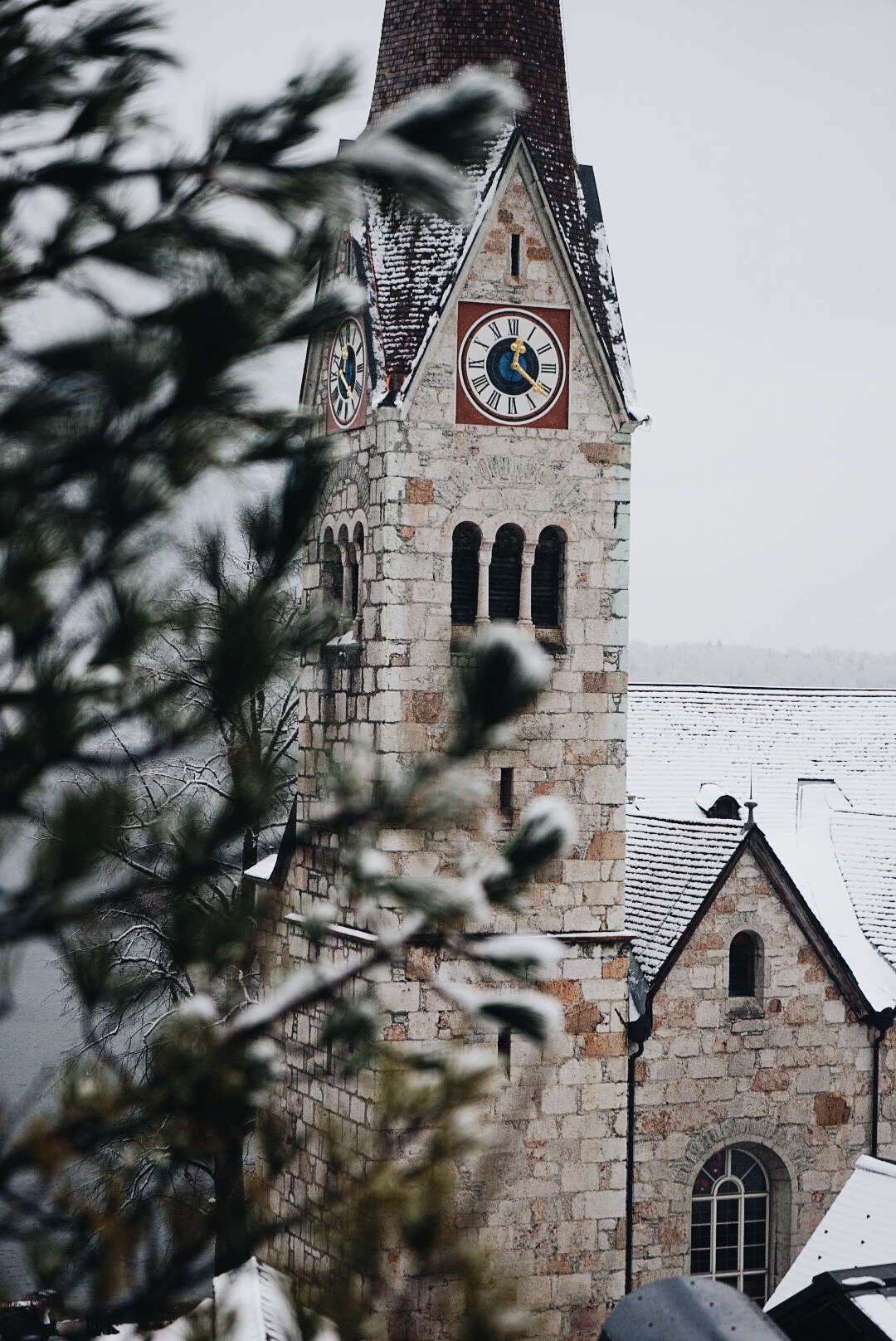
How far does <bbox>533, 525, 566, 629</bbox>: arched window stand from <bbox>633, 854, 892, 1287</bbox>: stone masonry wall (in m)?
2.72

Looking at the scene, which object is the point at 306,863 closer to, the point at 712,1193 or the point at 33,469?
the point at 712,1193

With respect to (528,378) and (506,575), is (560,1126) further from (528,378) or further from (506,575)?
(528,378)

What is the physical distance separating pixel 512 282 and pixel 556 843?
9.40 metres

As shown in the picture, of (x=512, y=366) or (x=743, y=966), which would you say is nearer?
(x=512, y=366)

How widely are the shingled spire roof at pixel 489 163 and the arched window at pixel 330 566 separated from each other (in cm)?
165

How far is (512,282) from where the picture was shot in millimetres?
12969

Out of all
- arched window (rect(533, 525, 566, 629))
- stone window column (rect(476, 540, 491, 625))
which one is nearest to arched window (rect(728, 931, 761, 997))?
arched window (rect(533, 525, 566, 629))

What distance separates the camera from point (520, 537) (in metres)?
13.1

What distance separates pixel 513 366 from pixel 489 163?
151 centimetres

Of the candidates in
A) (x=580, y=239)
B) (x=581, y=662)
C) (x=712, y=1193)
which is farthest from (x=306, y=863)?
(x=580, y=239)

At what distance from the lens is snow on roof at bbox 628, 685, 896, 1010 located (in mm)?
16531

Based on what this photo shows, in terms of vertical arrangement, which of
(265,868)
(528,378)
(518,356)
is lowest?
(265,868)

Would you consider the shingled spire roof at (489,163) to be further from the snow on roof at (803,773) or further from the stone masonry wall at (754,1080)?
the snow on roof at (803,773)

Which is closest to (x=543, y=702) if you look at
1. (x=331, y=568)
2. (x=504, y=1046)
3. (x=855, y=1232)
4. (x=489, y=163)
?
(x=331, y=568)
